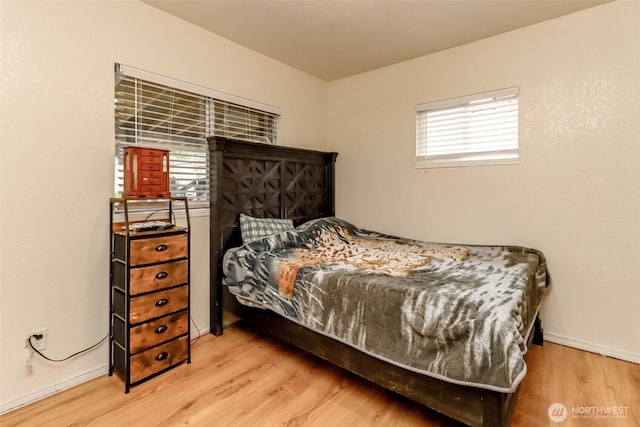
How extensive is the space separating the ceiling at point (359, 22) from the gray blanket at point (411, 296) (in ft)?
5.57

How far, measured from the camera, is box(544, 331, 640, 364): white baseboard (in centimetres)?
235

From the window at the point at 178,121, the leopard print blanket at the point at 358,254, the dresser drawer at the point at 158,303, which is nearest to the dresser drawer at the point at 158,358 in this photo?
the dresser drawer at the point at 158,303

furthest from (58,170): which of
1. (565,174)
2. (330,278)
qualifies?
(565,174)

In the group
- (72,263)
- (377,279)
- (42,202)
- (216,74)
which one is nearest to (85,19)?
(216,74)

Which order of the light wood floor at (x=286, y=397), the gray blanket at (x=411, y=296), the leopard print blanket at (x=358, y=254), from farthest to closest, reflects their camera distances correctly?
the leopard print blanket at (x=358, y=254), the light wood floor at (x=286, y=397), the gray blanket at (x=411, y=296)

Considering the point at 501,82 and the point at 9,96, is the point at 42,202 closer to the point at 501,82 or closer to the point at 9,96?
the point at 9,96

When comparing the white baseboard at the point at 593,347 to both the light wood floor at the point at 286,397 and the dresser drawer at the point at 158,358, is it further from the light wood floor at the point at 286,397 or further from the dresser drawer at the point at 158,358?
the dresser drawer at the point at 158,358

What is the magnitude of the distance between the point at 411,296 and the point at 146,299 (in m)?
1.57

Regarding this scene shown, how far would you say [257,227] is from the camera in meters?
2.81

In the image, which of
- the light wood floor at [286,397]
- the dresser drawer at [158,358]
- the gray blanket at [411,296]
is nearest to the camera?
the gray blanket at [411,296]

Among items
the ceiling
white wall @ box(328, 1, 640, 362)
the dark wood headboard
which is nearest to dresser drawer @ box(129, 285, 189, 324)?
the dark wood headboard

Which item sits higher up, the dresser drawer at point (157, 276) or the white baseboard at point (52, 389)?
the dresser drawer at point (157, 276)

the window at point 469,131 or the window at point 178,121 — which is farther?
the window at point 469,131

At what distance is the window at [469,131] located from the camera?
110 inches
